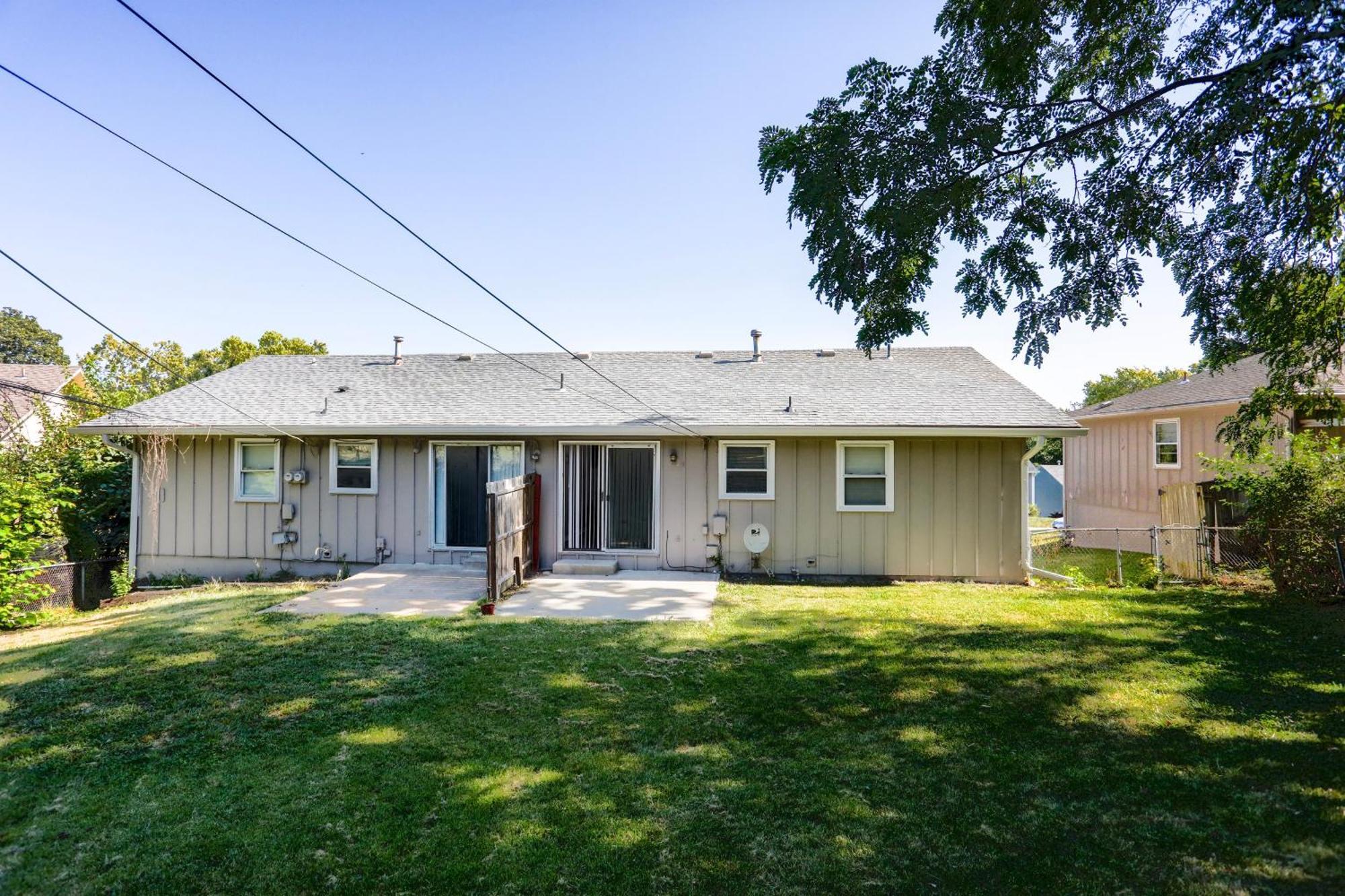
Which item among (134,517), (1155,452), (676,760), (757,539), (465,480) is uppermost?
(1155,452)

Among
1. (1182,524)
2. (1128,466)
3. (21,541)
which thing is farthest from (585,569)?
(1128,466)

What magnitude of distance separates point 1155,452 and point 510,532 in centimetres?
1525

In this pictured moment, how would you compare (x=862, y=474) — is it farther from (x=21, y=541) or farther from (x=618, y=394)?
(x=21, y=541)

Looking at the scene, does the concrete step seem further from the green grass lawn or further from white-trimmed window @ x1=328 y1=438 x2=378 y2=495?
white-trimmed window @ x1=328 y1=438 x2=378 y2=495

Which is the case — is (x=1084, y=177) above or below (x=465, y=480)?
above

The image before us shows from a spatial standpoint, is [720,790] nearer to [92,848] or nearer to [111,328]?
[92,848]

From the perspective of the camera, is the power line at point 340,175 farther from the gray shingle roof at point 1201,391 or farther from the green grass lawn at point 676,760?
the gray shingle roof at point 1201,391

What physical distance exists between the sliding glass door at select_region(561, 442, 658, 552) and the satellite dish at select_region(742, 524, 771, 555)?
1.55 metres

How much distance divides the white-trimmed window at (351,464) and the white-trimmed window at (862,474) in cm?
721

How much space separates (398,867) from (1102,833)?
3187mm

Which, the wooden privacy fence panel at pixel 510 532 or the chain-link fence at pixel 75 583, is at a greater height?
the wooden privacy fence panel at pixel 510 532

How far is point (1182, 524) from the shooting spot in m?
10.7

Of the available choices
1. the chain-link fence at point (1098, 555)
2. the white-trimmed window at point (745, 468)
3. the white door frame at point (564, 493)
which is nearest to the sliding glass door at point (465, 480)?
the white door frame at point (564, 493)

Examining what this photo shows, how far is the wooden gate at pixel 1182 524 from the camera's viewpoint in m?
9.89
